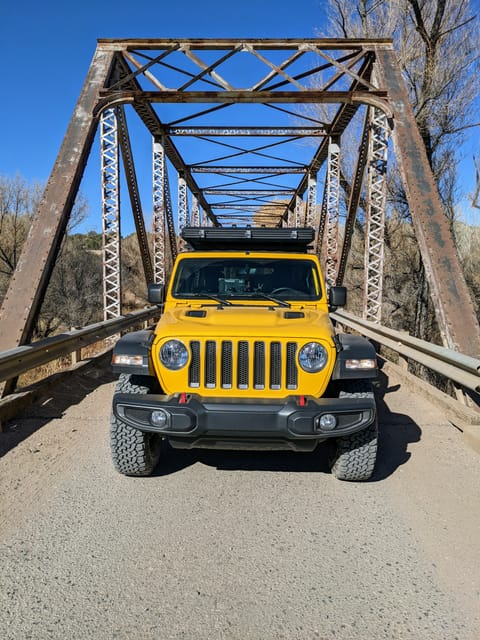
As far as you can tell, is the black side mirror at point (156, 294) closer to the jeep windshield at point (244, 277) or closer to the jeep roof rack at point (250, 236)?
the jeep windshield at point (244, 277)

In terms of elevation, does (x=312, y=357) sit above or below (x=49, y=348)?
above

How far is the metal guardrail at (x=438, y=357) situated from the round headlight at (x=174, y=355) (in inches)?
101

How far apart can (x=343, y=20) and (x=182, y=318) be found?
615 inches

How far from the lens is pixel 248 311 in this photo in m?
4.26

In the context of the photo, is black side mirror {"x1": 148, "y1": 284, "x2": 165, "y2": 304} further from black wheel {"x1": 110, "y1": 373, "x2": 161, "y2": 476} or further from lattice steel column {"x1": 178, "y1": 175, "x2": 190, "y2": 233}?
lattice steel column {"x1": 178, "y1": 175, "x2": 190, "y2": 233}

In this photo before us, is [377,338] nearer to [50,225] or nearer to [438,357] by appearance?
[438,357]

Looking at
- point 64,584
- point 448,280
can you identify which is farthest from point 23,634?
point 448,280

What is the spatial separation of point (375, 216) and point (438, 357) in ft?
18.3

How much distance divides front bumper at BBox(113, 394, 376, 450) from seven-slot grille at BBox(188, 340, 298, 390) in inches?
8.0

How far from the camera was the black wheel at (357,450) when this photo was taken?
3.59m

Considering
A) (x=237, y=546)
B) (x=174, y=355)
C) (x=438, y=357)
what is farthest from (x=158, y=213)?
(x=237, y=546)

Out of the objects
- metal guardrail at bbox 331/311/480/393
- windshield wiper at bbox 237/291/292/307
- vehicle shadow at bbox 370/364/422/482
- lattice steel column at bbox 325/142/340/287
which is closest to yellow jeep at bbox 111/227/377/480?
windshield wiper at bbox 237/291/292/307

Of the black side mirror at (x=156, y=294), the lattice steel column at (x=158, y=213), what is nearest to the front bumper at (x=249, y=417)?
the black side mirror at (x=156, y=294)

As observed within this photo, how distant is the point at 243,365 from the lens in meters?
3.57
